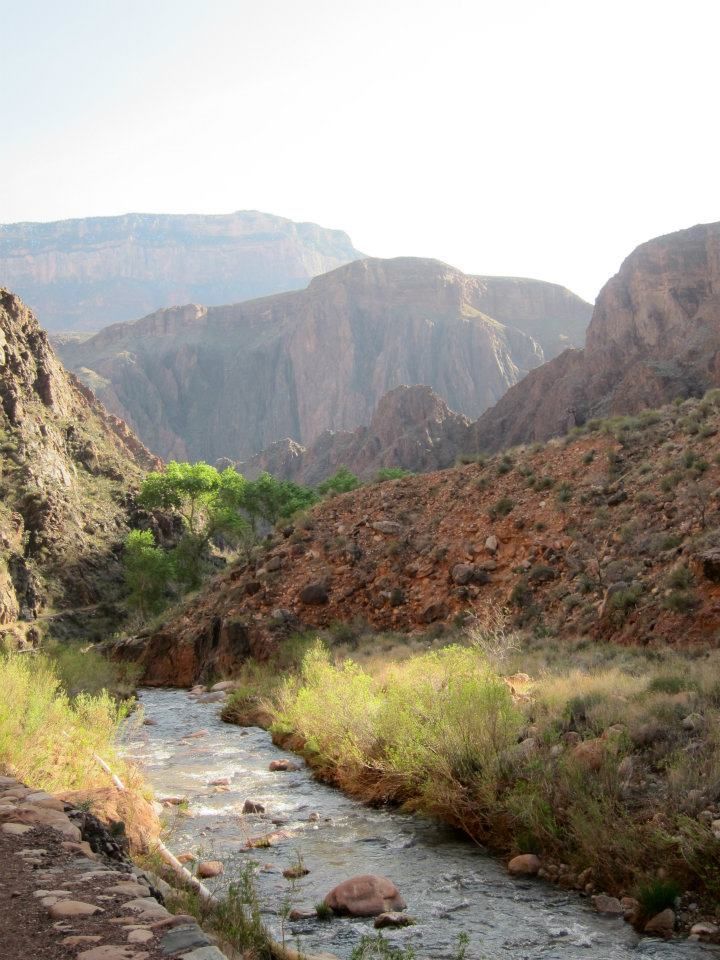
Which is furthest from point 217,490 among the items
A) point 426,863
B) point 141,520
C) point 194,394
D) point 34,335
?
point 194,394

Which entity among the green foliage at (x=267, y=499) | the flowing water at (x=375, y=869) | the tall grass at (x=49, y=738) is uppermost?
the tall grass at (x=49, y=738)

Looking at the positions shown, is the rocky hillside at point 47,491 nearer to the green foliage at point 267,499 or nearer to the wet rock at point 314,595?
the green foliage at point 267,499

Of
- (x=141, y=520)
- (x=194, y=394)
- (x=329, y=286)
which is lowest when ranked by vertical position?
(x=141, y=520)

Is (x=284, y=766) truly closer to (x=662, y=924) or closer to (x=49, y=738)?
(x=49, y=738)

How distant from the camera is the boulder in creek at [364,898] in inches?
277

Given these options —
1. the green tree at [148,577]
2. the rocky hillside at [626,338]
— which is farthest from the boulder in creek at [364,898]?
the rocky hillside at [626,338]

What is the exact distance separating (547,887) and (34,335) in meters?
58.7

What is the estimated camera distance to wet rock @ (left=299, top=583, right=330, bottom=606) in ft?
81.0

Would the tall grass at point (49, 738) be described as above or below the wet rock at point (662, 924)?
above

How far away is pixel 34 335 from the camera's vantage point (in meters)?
59.1

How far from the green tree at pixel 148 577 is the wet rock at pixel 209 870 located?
1465 inches

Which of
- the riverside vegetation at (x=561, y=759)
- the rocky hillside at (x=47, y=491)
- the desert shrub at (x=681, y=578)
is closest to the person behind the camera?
the riverside vegetation at (x=561, y=759)

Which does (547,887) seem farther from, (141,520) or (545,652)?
(141,520)

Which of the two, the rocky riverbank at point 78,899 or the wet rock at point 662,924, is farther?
the wet rock at point 662,924
